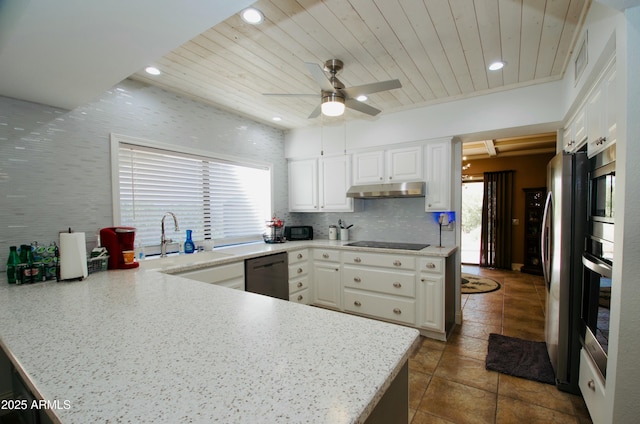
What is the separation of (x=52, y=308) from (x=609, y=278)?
2650 mm

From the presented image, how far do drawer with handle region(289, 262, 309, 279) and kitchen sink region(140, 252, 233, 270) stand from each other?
829 millimetres

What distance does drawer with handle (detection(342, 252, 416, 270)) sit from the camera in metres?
2.88

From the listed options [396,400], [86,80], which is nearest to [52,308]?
[86,80]

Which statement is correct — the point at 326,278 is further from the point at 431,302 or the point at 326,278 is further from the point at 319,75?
the point at 319,75

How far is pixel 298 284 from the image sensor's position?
3324 mm

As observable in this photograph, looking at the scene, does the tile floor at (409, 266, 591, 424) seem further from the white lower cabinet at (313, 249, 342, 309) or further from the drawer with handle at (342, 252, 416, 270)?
the white lower cabinet at (313, 249, 342, 309)

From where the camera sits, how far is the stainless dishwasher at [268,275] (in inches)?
107

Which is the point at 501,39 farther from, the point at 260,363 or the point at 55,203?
the point at 55,203

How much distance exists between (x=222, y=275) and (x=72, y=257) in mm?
1035

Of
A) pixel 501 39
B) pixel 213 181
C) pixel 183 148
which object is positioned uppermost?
pixel 501 39

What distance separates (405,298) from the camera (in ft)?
9.55

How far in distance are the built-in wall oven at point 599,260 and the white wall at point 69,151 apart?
129 inches

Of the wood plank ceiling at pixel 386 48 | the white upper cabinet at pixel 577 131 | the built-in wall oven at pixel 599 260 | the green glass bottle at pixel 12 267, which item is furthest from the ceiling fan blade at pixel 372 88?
the green glass bottle at pixel 12 267

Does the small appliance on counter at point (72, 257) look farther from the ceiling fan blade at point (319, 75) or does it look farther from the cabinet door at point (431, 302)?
the cabinet door at point (431, 302)
